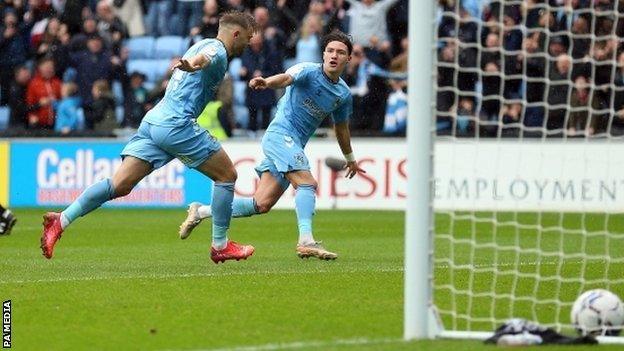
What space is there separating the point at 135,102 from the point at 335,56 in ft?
37.6

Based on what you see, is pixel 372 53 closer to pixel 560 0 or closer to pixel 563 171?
pixel 563 171

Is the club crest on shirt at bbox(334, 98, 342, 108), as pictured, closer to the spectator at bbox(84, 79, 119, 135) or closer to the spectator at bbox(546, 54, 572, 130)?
the spectator at bbox(546, 54, 572, 130)

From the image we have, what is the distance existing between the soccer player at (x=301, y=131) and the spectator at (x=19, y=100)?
11.5 m

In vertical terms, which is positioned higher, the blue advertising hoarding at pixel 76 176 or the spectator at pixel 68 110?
the spectator at pixel 68 110

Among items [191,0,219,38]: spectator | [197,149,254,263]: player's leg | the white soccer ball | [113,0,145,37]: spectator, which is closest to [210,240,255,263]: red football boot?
[197,149,254,263]: player's leg

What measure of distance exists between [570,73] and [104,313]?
680 cm

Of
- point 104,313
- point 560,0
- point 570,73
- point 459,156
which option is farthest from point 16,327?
point 459,156

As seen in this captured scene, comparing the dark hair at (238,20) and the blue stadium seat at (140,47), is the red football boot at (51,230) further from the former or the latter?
the blue stadium seat at (140,47)

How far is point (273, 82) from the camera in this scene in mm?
11742

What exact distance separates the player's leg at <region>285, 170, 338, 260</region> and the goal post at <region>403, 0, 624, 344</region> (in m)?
1.00

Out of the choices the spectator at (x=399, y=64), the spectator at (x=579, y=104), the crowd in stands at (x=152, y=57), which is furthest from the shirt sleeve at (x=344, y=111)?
the spectator at (x=399, y=64)

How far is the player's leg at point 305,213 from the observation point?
1233 cm

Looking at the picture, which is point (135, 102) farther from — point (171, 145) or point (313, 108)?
point (171, 145)

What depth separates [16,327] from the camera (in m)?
8.54
